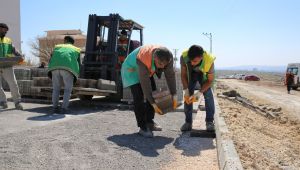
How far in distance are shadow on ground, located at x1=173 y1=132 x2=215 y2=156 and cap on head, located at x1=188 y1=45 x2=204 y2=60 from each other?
1251mm

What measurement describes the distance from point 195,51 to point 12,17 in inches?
1415

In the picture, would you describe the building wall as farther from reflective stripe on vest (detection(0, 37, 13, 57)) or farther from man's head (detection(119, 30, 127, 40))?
reflective stripe on vest (detection(0, 37, 13, 57))

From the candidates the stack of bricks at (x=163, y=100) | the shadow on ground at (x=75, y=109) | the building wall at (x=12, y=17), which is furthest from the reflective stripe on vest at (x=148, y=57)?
the building wall at (x=12, y=17)

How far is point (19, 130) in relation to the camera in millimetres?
6551

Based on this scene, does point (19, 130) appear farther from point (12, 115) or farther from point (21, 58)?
point (21, 58)

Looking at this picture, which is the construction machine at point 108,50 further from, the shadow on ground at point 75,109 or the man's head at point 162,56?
the man's head at point 162,56

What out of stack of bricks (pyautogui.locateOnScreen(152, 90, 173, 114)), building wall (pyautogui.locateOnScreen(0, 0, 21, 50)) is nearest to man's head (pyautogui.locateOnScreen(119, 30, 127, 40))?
stack of bricks (pyautogui.locateOnScreen(152, 90, 173, 114))

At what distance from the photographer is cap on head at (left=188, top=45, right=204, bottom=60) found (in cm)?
632

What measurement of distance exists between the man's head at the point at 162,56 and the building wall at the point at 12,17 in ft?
113

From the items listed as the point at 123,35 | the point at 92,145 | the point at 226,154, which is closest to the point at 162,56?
the point at 92,145

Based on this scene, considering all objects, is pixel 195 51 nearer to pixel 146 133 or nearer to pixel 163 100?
pixel 163 100

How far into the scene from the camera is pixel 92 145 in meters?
5.75

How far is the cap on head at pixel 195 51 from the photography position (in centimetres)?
632

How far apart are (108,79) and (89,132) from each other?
3958 millimetres
